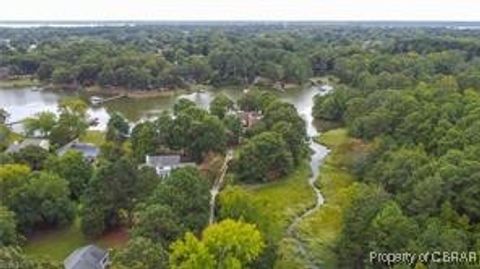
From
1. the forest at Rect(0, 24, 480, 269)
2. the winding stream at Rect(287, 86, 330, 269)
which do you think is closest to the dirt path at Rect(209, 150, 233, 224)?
the forest at Rect(0, 24, 480, 269)

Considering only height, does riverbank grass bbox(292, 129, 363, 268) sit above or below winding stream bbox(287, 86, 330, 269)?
above

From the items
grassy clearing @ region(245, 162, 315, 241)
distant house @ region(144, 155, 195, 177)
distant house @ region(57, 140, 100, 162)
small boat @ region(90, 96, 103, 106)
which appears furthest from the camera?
small boat @ region(90, 96, 103, 106)

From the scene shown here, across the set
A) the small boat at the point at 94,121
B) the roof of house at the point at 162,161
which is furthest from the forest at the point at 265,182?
the small boat at the point at 94,121

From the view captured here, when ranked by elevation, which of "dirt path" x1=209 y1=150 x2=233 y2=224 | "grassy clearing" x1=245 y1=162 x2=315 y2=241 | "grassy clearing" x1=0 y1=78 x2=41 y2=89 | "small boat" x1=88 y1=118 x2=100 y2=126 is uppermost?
"dirt path" x1=209 y1=150 x2=233 y2=224

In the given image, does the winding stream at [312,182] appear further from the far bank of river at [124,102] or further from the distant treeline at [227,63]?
the distant treeline at [227,63]

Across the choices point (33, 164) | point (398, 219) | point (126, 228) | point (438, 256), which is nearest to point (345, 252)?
point (398, 219)

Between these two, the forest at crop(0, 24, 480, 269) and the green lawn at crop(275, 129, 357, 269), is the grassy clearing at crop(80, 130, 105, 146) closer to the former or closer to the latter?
the forest at crop(0, 24, 480, 269)

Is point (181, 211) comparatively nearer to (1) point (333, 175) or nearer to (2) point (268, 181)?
(2) point (268, 181)
